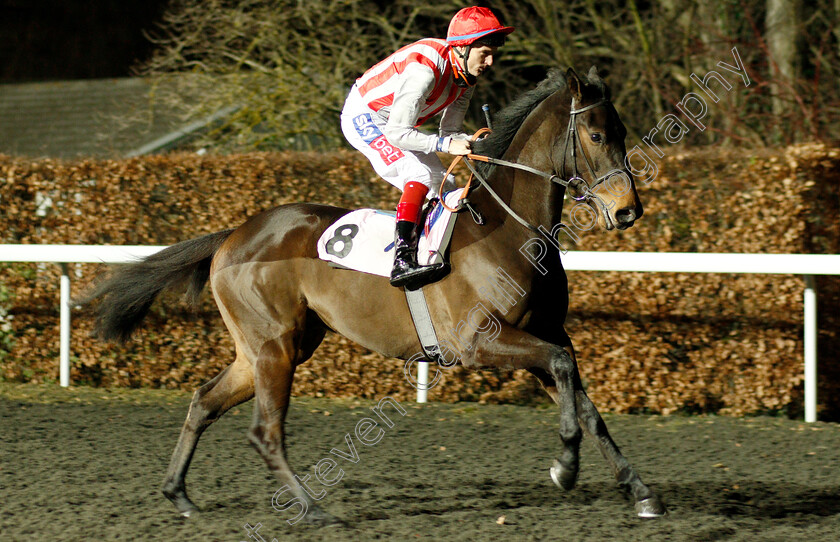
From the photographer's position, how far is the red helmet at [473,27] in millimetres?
3529

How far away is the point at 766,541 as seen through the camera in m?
3.21

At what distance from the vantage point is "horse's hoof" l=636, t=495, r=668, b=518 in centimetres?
339

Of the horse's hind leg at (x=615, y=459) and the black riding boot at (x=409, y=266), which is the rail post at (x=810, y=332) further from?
the black riding boot at (x=409, y=266)

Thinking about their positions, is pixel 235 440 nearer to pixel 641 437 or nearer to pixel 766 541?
pixel 641 437

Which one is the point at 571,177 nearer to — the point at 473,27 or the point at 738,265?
the point at 473,27

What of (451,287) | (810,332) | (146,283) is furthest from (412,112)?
(810,332)

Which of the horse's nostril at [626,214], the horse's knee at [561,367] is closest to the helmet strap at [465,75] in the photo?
the horse's nostril at [626,214]

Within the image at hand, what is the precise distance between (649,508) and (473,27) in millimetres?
2029

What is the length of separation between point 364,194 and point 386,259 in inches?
101

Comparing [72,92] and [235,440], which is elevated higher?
[72,92]

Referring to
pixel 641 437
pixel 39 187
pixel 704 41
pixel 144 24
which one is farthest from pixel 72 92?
pixel 641 437

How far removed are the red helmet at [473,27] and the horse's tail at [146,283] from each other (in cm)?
154

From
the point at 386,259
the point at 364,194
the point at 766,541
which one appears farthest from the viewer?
the point at 364,194

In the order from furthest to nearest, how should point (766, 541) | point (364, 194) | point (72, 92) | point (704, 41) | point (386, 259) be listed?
point (72, 92) < point (704, 41) < point (364, 194) < point (386, 259) < point (766, 541)
